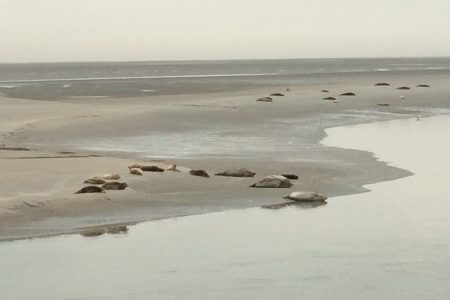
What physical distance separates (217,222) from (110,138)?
36.6ft

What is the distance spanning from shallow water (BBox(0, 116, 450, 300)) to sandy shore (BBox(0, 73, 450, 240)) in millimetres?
851

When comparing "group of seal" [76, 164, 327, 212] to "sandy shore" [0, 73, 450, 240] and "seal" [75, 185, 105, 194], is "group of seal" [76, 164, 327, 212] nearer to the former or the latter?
"seal" [75, 185, 105, 194]

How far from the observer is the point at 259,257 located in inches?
420

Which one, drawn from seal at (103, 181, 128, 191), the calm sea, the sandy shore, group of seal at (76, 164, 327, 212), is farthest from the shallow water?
the calm sea

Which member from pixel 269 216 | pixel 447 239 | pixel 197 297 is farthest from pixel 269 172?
pixel 197 297

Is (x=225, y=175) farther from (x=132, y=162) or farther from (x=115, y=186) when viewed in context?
(x=115, y=186)

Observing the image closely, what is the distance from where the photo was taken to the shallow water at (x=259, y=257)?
30.5 ft

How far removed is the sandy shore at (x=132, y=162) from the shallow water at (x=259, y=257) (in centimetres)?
85

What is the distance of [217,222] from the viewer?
41.6ft

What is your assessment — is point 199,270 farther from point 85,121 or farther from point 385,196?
point 85,121

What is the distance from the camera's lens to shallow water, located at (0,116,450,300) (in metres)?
9.28

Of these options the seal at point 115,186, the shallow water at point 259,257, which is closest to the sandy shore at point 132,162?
the seal at point 115,186

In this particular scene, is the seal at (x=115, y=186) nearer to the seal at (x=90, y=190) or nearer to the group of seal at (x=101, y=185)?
the group of seal at (x=101, y=185)

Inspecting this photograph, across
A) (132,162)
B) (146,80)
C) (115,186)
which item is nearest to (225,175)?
(132,162)
